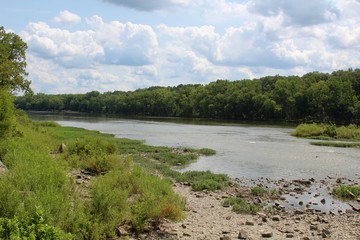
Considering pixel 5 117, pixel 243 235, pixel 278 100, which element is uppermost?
pixel 278 100

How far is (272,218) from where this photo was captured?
54.2ft

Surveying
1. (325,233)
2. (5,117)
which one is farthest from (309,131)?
(325,233)

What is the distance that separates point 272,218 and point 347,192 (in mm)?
7517

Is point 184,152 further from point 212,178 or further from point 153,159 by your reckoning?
point 212,178

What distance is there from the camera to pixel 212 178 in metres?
25.1

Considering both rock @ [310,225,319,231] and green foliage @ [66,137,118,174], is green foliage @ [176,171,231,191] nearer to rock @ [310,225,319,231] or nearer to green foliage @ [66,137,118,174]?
green foliage @ [66,137,118,174]

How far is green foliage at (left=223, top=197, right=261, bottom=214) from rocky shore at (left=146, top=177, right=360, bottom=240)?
302 mm

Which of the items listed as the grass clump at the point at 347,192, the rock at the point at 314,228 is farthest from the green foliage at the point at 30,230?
the grass clump at the point at 347,192

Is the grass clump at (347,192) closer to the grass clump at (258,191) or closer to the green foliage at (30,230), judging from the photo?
the grass clump at (258,191)

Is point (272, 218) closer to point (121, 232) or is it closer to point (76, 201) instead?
point (121, 232)

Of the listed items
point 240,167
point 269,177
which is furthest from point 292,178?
point 240,167

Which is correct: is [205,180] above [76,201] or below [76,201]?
below

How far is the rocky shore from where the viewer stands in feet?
46.6

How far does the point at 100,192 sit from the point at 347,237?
8978mm
